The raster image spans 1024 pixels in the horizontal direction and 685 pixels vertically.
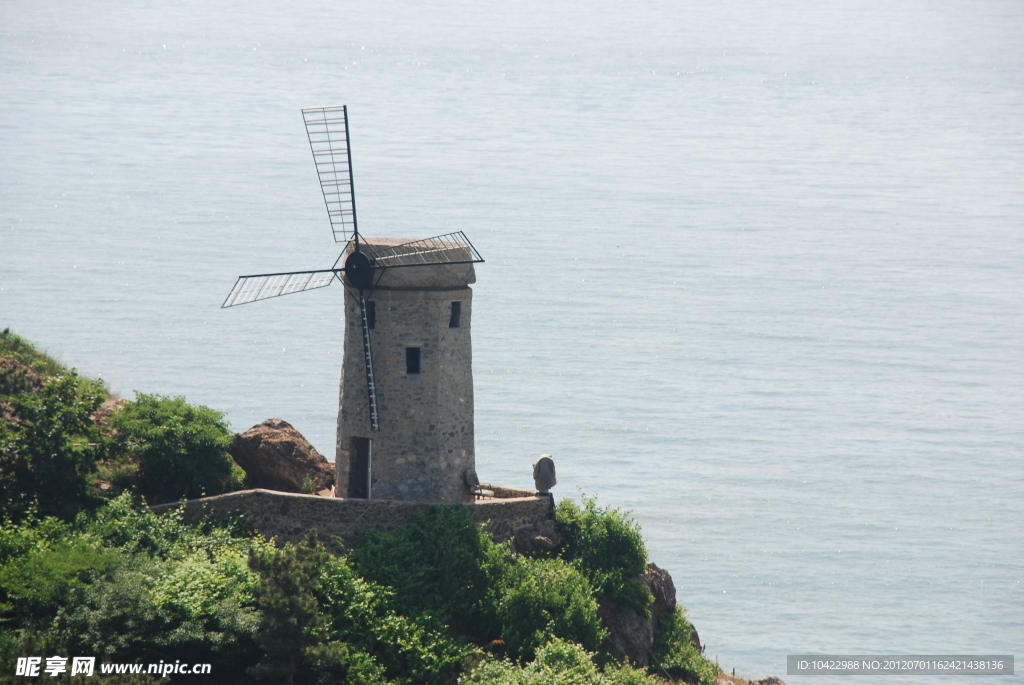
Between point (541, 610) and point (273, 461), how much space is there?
374 inches

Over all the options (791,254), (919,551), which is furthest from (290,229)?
(919,551)

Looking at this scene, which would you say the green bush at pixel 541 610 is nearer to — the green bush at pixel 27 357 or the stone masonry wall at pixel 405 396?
the stone masonry wall at pixel 405 396

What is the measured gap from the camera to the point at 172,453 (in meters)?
41.5

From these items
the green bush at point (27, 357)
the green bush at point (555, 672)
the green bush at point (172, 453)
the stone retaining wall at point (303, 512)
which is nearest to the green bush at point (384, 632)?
the green bush at point (555, 672)

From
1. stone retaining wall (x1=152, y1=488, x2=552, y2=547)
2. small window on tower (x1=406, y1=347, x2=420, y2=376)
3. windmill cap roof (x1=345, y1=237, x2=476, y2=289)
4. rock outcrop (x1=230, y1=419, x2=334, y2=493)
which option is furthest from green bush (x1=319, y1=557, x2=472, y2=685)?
windmill cap roof (x1=345, y1=237, x2=476, y2=289)

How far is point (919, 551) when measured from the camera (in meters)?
83.6

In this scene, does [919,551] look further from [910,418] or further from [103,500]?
[103,500]

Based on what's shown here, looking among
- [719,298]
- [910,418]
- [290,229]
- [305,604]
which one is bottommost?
[305,604]

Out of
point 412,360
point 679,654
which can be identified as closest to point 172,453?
point 412,360

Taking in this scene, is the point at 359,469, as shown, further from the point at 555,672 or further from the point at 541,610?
the point at 555,672

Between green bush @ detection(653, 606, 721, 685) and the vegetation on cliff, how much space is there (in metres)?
0.07

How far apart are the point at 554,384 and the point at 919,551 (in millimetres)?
32534

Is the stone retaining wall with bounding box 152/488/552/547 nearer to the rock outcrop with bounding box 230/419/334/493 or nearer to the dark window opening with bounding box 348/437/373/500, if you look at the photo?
the dark window opening with bounding box 348/437/373/500

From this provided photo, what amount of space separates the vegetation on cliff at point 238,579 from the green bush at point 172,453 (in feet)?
0.14
